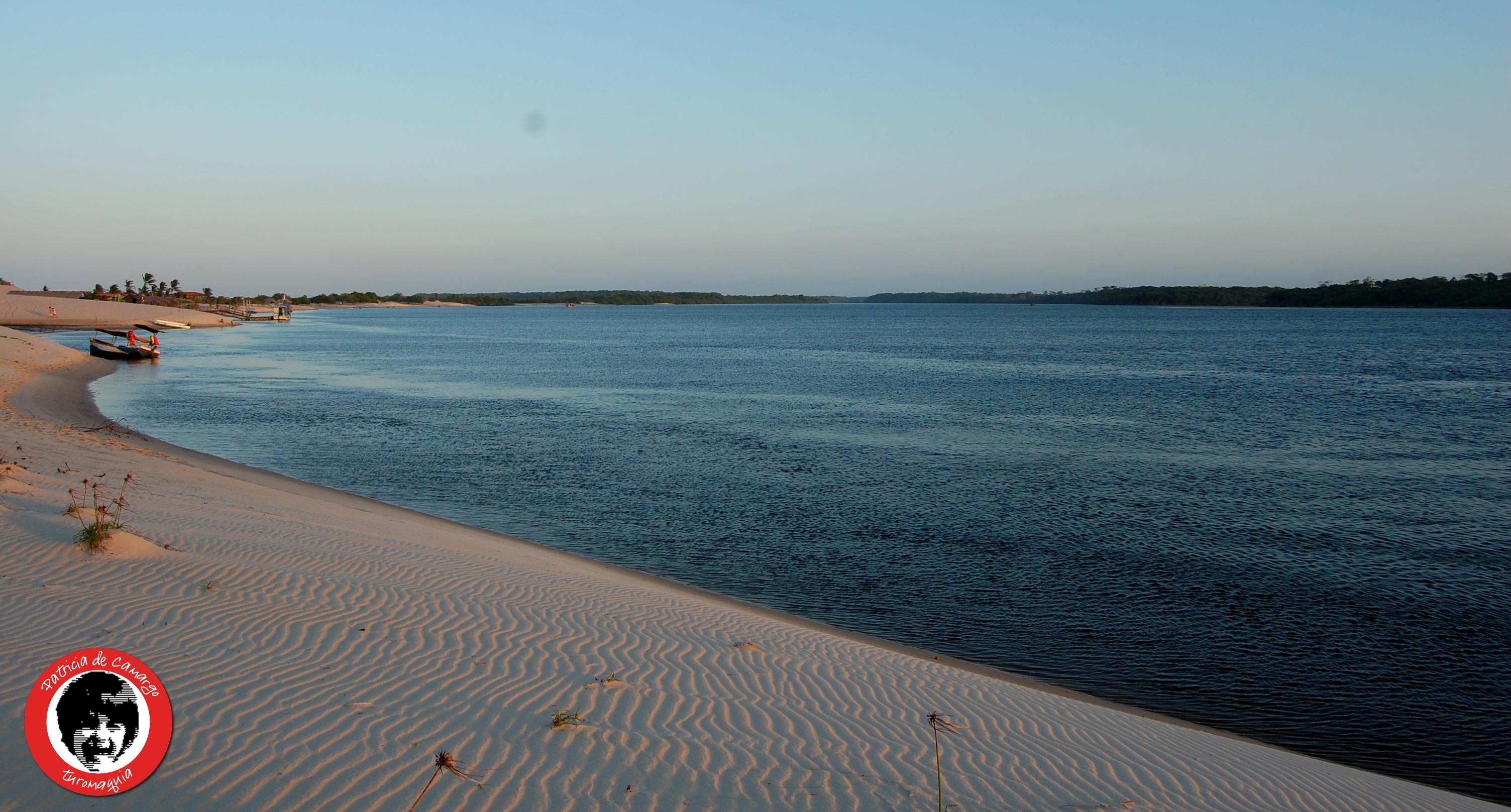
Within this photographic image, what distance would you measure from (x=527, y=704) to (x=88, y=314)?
375ft

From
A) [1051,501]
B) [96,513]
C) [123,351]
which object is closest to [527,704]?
[96,513]

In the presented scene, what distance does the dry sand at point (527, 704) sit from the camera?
5629 mm

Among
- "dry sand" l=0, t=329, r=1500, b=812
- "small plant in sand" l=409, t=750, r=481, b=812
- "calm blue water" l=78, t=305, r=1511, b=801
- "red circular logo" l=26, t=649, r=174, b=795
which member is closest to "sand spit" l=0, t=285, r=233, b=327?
"calm blue water" l=78, t=305, r=1511, b=801

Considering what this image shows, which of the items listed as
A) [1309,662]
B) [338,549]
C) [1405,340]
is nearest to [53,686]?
[338,549]

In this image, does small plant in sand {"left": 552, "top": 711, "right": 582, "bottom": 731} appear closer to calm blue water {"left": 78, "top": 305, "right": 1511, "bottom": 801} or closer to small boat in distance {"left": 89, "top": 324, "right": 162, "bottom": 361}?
calm blue water {"left": 78, "top": 305, "right": 1511, "bottom": 801}

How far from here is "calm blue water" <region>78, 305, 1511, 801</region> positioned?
10.8m

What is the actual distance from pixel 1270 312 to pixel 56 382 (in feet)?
669

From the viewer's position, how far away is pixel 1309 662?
11.1 metres

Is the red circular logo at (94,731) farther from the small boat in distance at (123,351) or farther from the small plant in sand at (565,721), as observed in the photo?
the small boat in distance at (123,351)

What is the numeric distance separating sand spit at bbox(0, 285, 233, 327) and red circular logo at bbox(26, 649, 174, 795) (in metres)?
96.7

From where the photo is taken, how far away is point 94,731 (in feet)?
16.3

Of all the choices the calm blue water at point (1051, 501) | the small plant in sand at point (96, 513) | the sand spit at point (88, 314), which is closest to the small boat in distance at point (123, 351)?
the calm blue water at point (1051, 501)

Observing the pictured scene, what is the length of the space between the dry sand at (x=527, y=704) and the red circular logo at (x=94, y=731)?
113 millimetres

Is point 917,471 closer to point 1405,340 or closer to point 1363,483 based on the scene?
point 1363,483
